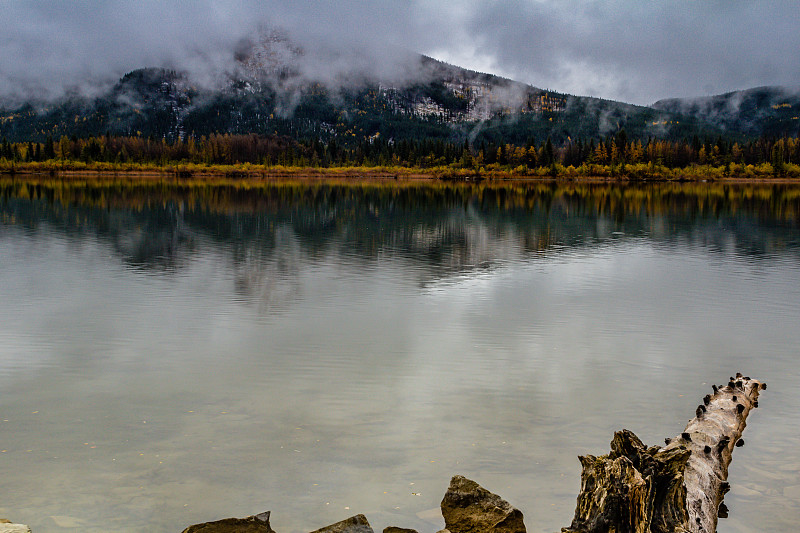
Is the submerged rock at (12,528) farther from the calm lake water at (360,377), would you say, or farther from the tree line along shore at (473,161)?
the tree line along shore at (473,161)

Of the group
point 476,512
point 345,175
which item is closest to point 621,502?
point 476,512

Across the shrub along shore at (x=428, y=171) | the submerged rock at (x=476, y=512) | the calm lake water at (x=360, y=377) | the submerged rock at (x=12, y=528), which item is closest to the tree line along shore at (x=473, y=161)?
the shrub along shore at (x=428, y=171)

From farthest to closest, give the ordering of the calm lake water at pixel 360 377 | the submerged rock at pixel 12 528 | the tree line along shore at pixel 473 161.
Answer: the tree line along shore at pixel 473 161 < the calm lake water at pixel 360 377 < the submerged rock at pixel 12 528

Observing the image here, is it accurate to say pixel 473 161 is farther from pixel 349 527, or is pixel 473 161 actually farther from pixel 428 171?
pixel 349 527

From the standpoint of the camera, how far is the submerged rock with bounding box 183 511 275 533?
633cm

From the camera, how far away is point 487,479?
26.3 feet

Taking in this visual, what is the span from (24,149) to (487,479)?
197919 mm

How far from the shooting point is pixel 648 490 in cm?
625

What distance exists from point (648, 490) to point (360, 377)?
6.36 m

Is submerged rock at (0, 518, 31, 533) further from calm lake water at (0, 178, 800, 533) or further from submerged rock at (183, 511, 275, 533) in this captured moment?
submerged rock at (183, 511, 275, 533)

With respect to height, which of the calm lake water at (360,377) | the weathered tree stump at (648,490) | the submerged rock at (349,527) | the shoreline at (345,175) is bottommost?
the calm lake water at (360,377)

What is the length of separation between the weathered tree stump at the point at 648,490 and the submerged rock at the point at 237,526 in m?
2.78

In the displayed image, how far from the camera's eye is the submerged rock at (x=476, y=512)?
261 inches

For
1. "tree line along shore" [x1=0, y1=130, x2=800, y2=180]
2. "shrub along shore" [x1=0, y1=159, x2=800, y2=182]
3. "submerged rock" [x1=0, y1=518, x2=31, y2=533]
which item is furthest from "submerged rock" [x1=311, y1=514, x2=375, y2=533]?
"tree line along shore" [x1=0, y1=130, x2=800, y2=180]
